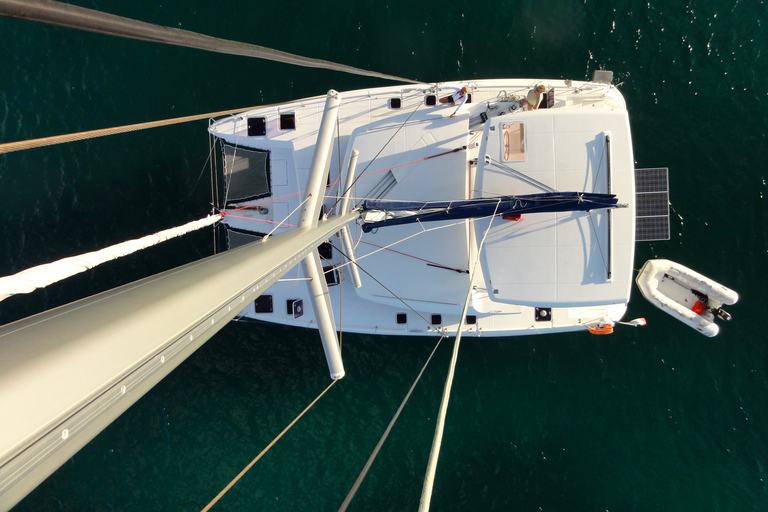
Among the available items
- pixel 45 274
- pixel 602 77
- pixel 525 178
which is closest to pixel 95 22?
pixel 45 274

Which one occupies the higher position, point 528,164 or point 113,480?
point 528,164

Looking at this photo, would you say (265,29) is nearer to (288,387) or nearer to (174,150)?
(174,150)

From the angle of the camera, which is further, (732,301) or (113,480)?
(113,480)

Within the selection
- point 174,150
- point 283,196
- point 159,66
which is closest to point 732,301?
point 283,196

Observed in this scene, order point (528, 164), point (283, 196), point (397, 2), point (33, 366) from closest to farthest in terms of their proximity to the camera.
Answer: point (33, 366) → point (528, 164) → point (283, 196) → point (397, 2)

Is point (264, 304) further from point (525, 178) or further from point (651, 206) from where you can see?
point (651, 206)

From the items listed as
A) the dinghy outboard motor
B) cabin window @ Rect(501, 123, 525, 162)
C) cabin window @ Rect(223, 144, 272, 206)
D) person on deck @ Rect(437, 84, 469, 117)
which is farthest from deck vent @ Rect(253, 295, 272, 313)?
the dinghy outboard motor

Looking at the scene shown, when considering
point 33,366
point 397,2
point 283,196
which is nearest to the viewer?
point 33,366

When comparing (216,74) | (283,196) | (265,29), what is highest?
(265,29)
